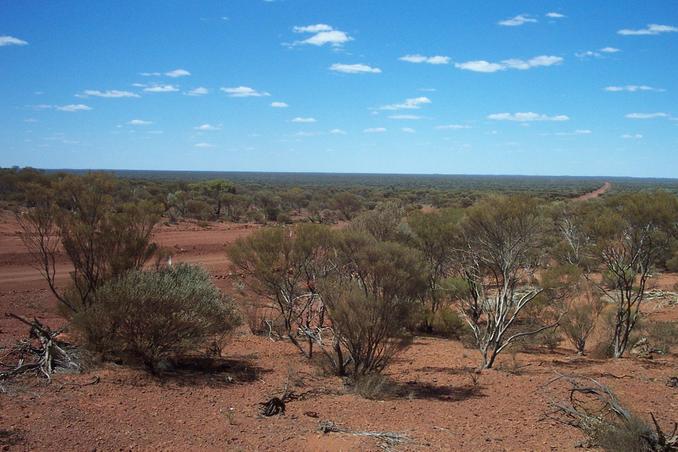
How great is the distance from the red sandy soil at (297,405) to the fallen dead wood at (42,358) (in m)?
0.28

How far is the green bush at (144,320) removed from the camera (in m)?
10.1

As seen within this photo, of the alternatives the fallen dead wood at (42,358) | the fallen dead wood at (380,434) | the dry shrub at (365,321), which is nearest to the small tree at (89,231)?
the fallen dead wood at (42,358)

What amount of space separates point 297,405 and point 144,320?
341 centimetres

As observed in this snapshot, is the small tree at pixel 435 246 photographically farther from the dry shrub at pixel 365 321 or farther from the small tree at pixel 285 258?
the dry shrub at pixel 365 321

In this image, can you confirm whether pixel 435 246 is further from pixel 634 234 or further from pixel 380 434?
pixel 380 434

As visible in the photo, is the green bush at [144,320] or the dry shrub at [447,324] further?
the dry shrub at [447,324]

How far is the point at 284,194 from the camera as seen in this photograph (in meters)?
61.0

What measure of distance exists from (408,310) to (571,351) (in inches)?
289

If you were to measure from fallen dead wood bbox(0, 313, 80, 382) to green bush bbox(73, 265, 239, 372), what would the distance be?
0.52 m

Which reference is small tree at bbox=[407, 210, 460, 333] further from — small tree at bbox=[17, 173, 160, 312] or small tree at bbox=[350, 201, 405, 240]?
small tree at bbox=[17, 173, 160, 312]

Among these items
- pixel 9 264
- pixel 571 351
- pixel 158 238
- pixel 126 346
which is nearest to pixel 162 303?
pixel 126 346

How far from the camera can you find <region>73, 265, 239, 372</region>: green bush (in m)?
10.1

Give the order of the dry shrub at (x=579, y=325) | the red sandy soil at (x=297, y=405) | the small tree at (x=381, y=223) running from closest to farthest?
the red sandy soil at (x=297, y=405)
the dry shrub at (x=579, y=325)
the small tree at (x=381, y=223)

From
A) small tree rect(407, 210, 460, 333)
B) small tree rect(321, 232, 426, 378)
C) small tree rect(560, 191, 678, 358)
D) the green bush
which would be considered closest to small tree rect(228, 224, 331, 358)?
small tree rect(321, 232, 426, 378)
